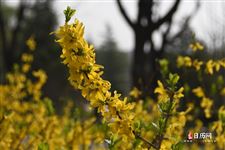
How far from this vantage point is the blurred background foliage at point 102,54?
22.7 ft

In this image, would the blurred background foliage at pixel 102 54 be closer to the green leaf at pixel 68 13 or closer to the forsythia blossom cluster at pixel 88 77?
the green leaf at pixel 68 13

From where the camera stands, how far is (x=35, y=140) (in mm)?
4188

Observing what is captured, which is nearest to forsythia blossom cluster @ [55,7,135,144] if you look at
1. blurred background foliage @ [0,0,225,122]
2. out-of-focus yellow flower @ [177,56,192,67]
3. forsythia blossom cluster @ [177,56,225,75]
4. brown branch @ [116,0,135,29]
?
blurred background foliage @ [0,0,225,122]

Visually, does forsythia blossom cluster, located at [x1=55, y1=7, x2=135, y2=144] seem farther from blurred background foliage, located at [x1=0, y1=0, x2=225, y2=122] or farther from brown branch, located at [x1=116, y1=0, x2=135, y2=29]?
brown branch, located at [x1=116, y1=0, x2=135, y2=29]

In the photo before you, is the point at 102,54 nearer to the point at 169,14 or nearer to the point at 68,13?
the point at 169,14

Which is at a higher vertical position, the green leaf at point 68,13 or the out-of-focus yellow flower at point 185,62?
the out-of-focus yellow flower at point 185,62

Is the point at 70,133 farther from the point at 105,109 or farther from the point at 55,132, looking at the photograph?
the point at 105,109

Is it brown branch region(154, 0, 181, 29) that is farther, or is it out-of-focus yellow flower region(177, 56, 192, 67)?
brown branch region(154, 0, 181, 29)

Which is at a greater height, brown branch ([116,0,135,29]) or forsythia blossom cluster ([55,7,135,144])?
brown branch ([116,0,135,29])

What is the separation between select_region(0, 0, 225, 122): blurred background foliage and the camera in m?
6.91

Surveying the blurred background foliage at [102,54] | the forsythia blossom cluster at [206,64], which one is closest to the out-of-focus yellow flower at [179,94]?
the blurred background foliage at [102,54]

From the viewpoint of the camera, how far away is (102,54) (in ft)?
159

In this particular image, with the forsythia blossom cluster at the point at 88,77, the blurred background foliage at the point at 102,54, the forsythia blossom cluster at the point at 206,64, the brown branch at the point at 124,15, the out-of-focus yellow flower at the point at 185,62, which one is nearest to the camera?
the forsythia blossom cluster at the point at 88,77

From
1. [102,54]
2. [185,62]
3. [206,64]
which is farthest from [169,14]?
[102,54]
